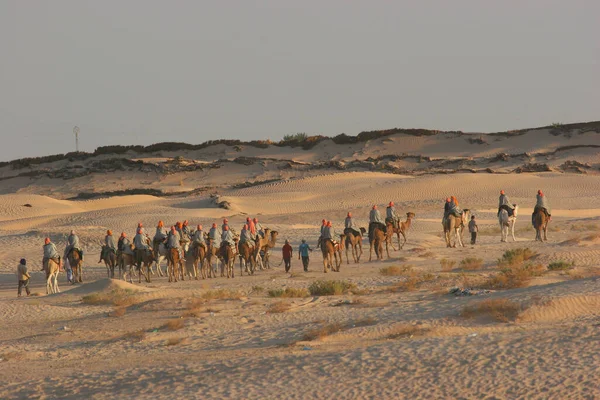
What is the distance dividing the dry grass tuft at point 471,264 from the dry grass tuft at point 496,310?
9748 millimetres

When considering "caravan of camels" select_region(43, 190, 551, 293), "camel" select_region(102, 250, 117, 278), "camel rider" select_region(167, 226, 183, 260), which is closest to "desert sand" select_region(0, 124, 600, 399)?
"caravan of camels" select_region(43, 190, 551, 293)

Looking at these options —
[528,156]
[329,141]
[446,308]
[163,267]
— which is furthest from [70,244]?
[329,141]

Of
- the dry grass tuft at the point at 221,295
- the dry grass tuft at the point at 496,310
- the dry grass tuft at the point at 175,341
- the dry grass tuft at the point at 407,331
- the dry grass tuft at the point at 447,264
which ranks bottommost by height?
the dry grass tuft at the point at 447,264

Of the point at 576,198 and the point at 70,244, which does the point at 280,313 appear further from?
the point at 576,198

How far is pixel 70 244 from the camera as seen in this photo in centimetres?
2819

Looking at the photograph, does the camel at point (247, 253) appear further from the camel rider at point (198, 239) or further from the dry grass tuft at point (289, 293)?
the dry grass tuft at point (289, 293)

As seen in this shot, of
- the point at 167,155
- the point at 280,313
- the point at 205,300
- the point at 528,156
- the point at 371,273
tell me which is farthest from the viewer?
the point at 167,155

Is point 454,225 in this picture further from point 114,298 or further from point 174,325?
point 174,325

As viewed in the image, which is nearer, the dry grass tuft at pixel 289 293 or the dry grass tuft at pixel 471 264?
the dry grass tuft at pixel 289 293

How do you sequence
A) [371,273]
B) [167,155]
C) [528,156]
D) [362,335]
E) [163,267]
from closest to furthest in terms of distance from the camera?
[362,335]
[371,273]
[163,267]
[528,156]
[167,155]

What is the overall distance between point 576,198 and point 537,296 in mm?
42492

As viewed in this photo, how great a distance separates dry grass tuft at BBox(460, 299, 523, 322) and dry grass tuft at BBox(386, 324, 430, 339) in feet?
3.95

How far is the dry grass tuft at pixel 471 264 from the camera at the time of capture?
26422 millimetres

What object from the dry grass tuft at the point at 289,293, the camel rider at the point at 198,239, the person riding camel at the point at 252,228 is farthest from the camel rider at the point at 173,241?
the dry grass tuft at the point at 289,293
